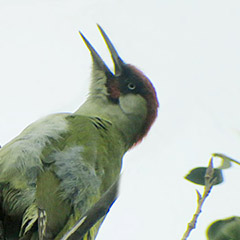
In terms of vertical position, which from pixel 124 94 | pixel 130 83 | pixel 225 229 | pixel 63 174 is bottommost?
pixel 63 174

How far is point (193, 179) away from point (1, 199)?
1108 millimetres

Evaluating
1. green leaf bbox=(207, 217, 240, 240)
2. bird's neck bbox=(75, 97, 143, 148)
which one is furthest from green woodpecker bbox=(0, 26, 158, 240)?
green leaf bbox=(207, 217, 240, 240)

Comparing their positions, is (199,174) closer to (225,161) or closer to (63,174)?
(225,161)

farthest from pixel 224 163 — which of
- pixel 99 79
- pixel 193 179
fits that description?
pixel 99 79

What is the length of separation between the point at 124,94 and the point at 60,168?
1.31m

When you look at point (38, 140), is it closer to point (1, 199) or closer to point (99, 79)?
point (1, 199)

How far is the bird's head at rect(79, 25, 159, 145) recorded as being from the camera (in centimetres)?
380

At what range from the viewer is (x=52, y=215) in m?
2.65

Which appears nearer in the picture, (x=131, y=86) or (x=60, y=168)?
(x=60, y=168)

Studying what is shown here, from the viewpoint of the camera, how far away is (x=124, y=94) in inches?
156

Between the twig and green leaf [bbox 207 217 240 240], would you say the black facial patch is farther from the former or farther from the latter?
green leaf [bbox 207 217 240 240]

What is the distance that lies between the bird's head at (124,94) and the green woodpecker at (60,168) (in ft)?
0.07

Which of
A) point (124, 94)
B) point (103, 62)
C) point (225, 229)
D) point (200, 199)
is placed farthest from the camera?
point (103, 62)

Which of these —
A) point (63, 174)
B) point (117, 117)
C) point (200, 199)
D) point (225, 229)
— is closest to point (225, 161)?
point (200, 199)
